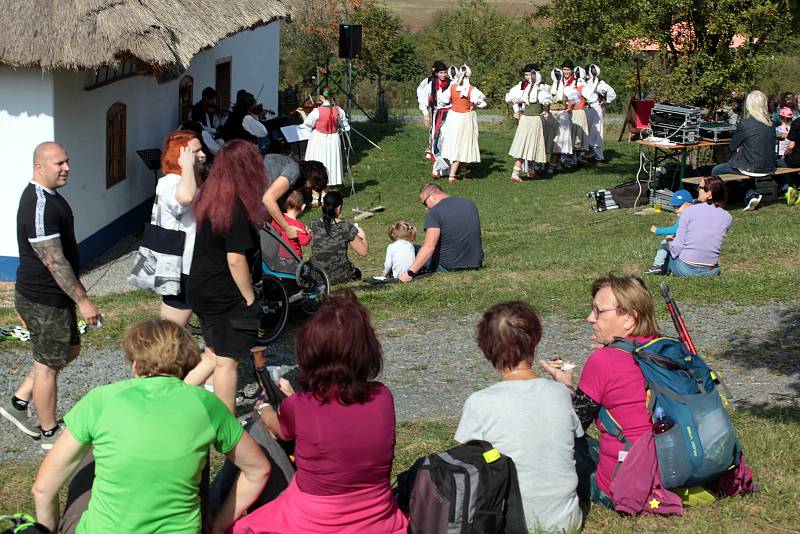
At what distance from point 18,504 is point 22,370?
8.47 ft

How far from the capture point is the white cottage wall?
36.9 ft

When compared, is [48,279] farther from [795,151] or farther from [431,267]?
[795,151]

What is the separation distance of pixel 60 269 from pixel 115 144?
8.22 metres

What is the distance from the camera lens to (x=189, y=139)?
249 inches

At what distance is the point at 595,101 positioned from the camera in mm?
19891

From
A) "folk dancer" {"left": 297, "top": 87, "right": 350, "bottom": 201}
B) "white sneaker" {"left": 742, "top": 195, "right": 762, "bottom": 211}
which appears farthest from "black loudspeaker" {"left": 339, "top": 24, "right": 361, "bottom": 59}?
"white sneaker" {"left": 742, "top": 195, "right": 762, "bottom": 211}

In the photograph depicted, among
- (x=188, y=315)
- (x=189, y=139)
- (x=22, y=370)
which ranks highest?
(x=189, y=139)

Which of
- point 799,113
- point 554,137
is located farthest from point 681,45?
point 554,137

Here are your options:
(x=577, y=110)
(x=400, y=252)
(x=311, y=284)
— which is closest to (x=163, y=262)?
(x=311, y=284)

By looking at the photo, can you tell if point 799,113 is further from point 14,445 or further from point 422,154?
point 14,445

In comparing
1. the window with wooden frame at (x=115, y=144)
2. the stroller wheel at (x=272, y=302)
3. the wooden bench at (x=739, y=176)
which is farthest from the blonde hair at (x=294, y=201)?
the wooden bench at (x=739, y=176)

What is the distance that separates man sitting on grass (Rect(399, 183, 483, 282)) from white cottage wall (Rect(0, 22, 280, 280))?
4.24m

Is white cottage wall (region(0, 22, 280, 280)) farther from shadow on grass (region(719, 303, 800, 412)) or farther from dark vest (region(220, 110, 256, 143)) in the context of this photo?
shadow on grass (region(719, 303, 800, 412))

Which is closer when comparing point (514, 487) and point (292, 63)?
point (514, 487)
